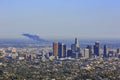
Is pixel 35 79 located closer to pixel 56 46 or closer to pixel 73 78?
pixel 73 78

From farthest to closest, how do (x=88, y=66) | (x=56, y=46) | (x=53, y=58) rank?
1. (x=56, y=46)
2. (x=53, y=58)
3. (x=88, y=66)

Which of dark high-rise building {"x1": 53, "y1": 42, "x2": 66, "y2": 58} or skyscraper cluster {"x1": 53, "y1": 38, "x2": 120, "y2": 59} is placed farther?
dark high-rise building {"x1": 53, "y1": 42, "x2": 66, "y2": 58}

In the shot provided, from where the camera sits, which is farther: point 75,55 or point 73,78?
point 75,55

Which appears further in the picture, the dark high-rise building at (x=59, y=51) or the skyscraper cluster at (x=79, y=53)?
the dark high-rise building at (x=59, y=51)

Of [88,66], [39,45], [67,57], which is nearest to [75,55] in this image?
[67,57]

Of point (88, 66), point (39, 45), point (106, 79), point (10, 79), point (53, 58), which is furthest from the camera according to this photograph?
point (39, 45)

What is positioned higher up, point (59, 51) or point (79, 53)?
point (59, 51)

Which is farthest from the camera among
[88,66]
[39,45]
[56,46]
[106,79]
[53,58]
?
[39,45]

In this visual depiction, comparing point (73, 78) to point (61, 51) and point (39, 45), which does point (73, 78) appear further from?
point (39, 45)

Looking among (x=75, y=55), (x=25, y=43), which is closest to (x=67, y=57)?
(x=75, y=55)
